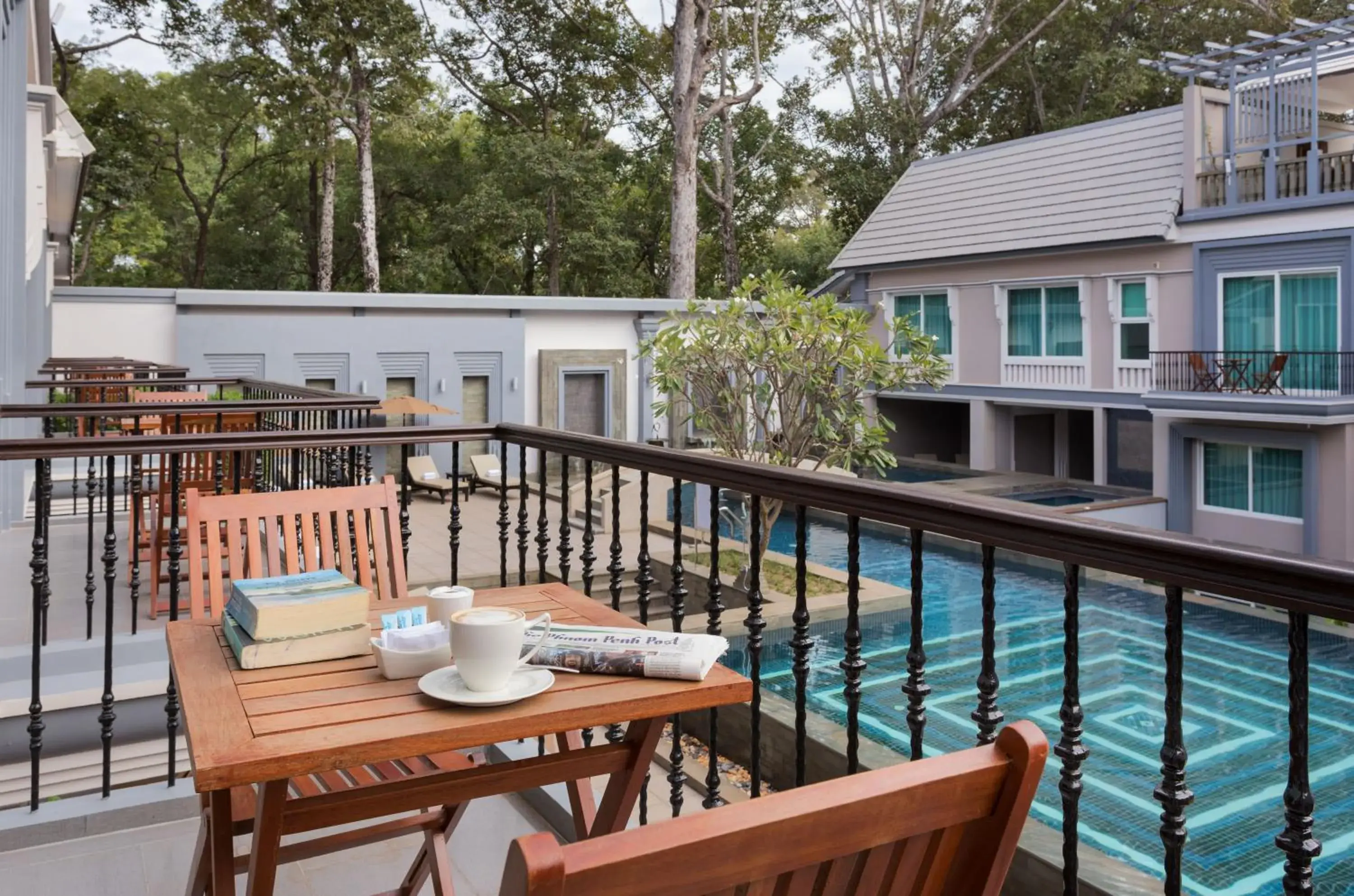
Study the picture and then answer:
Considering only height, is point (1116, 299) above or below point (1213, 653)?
above

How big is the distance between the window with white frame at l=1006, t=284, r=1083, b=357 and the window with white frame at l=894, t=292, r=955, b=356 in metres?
1.36

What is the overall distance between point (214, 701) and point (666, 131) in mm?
26609

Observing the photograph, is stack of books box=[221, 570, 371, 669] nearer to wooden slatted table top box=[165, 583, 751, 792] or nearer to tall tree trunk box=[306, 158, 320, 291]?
wooden slatted table top box=[165, 583, 751, 792]

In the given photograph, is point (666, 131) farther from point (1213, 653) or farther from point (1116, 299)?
point (1213, 653)

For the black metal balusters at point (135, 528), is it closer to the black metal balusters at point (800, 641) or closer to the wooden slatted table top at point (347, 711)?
the wooden slatted table top at point (347, 711)

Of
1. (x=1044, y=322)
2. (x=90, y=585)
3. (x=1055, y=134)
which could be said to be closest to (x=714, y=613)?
(x=90, y=585)

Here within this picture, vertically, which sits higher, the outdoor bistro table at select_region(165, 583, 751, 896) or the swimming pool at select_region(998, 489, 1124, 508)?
the outdoor bistro table at select_region(165, 583, 751, 896)

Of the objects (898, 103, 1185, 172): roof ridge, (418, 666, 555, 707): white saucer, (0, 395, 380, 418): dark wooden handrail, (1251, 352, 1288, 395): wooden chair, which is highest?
(898, 103, 1185, 172): roof ridge

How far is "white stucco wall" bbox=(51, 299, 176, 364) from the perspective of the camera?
43.6 feet

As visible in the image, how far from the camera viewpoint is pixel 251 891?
169 centimetres

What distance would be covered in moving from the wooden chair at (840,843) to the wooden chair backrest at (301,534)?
1.86 meters

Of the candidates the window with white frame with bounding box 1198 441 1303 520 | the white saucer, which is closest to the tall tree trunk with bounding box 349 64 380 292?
the window with white frame with bounding box 1198 441 1303 520

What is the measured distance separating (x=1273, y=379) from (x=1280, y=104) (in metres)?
4.80

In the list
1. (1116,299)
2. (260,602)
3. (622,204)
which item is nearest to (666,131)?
(622,204)
